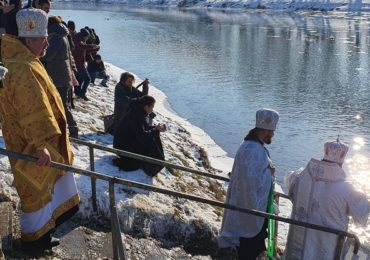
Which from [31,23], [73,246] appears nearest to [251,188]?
[73,246]

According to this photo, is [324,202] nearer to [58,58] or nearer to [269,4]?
[58,58]

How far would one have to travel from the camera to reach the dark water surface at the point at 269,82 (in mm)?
15281

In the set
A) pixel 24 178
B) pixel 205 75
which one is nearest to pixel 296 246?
pixel 24 178

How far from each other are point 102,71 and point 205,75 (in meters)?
9.17

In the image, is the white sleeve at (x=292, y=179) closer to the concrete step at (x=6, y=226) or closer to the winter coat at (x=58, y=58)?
the concrete step at (x=6, y=226)

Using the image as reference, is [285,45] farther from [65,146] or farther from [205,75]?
[65,146]

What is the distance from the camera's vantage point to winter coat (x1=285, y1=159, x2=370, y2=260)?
A: 428cm

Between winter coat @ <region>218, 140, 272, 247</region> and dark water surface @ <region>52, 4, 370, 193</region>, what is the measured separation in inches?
290

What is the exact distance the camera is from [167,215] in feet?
21.5

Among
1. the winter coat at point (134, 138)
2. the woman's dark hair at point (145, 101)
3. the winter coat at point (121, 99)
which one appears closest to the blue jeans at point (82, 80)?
the winter coat at point (121, 99)

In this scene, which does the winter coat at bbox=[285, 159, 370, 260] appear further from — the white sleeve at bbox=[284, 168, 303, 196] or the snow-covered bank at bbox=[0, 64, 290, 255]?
the snow-covered bank at bbox=[0, 64, 290, 255]

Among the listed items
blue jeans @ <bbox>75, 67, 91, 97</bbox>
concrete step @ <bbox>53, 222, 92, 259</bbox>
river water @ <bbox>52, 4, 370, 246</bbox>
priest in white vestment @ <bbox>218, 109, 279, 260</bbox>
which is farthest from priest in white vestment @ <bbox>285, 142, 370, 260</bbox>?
blue jeans @ <bbox>75, 67, 91, 97</bbox>

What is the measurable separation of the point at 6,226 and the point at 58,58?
12.8 ft

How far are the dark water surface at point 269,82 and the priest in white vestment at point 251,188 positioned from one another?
24.0 feet
